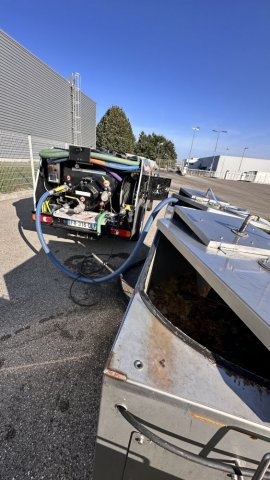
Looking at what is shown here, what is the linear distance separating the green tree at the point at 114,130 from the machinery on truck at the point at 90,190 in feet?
103

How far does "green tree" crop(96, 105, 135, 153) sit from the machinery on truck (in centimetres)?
3154

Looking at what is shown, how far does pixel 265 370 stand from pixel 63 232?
171 inches

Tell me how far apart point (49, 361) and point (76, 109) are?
1046 inches

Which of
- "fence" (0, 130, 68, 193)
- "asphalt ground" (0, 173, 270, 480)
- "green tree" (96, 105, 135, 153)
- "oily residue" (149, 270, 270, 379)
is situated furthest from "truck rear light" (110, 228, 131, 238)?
"green tree" (96, 105, 135, 153)

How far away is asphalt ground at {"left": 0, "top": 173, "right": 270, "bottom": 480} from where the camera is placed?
142 cm

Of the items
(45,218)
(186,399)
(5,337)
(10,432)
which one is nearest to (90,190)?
(45,218)

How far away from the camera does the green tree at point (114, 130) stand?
3328 cm

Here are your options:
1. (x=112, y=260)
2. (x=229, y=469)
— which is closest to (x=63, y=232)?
(x=112, y=260)

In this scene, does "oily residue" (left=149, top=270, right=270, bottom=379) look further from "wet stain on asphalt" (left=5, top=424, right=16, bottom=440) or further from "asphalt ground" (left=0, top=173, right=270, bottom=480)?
"wet stain on asphalt" (left=5, top=424, right=16, bottom=440)

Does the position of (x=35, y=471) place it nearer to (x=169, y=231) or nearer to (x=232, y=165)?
(x=169, y=231)

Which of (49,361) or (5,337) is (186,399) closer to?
(49,361)

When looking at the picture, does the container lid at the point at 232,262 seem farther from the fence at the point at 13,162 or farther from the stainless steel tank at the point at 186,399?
the fence at the point at 13,162

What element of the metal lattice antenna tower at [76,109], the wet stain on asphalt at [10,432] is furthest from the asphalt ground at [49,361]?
the metal lattice antenna tower at [76,109]

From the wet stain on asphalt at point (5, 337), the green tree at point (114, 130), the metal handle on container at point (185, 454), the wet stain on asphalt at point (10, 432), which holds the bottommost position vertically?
the wet stain on asphalt at point (5, 337)
